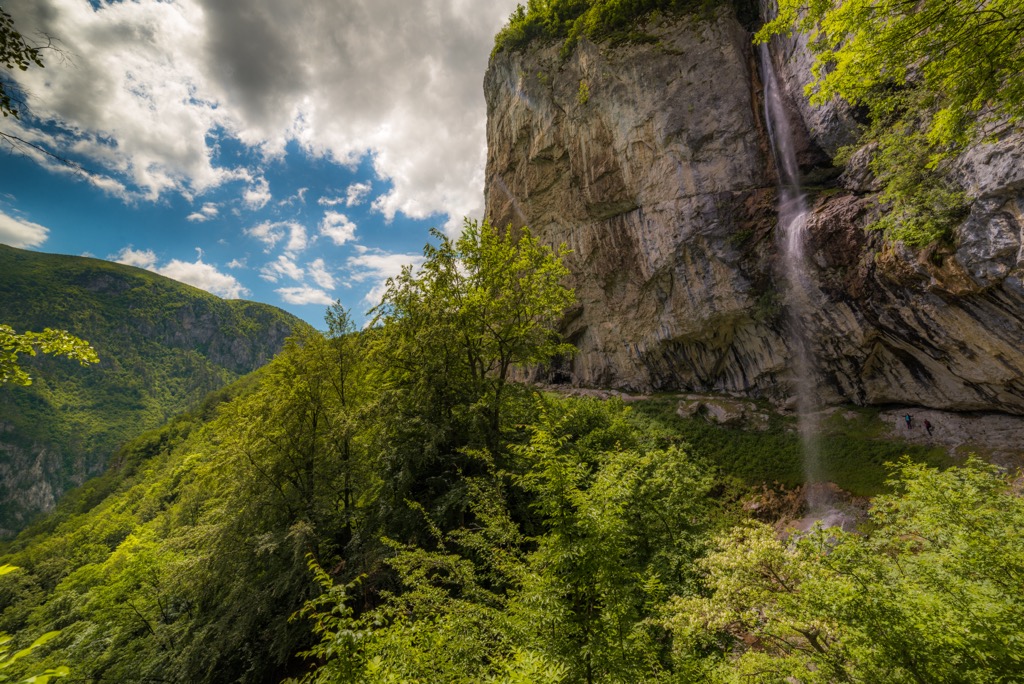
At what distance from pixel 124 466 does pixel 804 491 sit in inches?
3376

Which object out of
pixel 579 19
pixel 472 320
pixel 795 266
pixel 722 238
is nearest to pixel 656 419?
pixel 795 266

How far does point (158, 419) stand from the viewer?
10038 cm

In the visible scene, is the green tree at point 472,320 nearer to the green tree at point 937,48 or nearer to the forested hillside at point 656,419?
the forested hillside at point 656,419

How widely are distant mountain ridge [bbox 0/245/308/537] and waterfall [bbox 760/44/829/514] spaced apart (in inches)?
4432

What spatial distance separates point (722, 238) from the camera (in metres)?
20.6

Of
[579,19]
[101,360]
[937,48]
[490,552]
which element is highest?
[579,19]

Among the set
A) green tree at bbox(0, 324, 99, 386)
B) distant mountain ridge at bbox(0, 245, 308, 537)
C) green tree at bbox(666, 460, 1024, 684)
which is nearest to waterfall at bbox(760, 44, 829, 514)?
green tree at bbox(666, 460, 1024, 684)

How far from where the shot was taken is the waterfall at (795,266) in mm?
17781

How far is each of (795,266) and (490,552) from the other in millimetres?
18883

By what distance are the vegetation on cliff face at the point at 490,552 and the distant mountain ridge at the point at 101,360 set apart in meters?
105

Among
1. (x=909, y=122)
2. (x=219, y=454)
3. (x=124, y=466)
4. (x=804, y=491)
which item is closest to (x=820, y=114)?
(x=909, y=122)

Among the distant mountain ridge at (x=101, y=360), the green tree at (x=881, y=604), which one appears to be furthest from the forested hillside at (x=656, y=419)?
the distant mountain ridge at (x=101, y=360)

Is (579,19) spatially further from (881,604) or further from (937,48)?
(881,604)

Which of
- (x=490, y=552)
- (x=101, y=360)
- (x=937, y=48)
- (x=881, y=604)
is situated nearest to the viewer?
(x=881, y=604)
